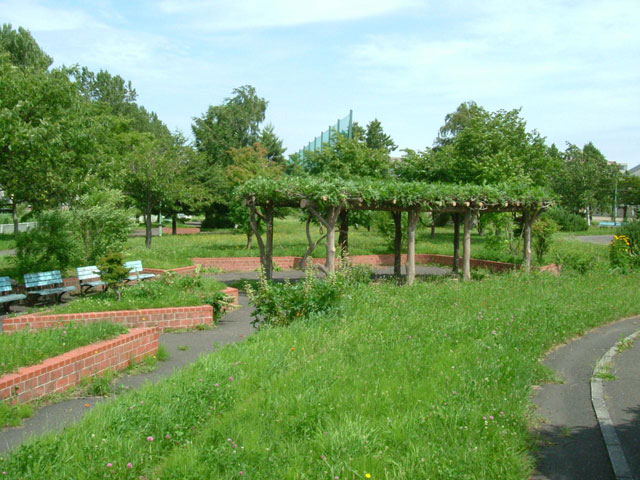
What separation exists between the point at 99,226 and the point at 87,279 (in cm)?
174

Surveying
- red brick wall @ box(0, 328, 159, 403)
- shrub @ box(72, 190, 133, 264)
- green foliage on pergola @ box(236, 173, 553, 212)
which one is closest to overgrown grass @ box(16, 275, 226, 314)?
red brick wall @ box(0, 328, 159, 403)

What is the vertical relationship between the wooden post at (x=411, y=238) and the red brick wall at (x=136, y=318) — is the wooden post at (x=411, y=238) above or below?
above

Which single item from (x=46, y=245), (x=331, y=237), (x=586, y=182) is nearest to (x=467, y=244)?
(x=331, y=237)

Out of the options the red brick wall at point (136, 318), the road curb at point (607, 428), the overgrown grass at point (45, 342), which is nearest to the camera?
the road curb at point (607, 428)

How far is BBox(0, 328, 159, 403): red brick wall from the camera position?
20.5 ft

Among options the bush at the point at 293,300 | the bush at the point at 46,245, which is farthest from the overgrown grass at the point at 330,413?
the bush at the point at 46,245

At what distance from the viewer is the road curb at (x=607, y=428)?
4.75 meters

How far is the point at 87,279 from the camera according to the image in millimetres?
15820

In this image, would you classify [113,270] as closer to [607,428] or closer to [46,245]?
[46,245]

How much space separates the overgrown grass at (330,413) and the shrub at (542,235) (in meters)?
14.4

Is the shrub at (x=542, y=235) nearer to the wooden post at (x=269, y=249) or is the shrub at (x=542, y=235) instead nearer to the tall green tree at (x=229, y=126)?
the wooden post at (x=269, y=249)

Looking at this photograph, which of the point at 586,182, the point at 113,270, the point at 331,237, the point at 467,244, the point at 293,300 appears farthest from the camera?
the point at 586,182

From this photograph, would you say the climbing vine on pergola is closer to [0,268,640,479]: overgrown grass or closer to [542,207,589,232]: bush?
[0,268,640,479]: overgrown grass

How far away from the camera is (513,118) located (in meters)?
34.1
